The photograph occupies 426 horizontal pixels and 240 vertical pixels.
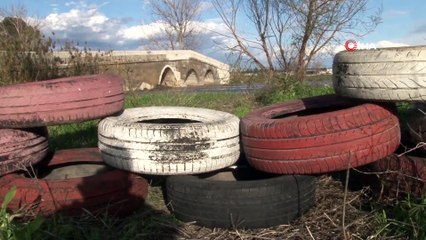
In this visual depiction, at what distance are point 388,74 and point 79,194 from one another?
250cm

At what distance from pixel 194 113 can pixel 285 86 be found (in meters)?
4.64

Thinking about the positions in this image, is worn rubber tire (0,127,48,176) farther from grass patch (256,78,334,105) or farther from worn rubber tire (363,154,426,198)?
grass patch (256,78,334,105)

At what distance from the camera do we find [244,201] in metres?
3.28

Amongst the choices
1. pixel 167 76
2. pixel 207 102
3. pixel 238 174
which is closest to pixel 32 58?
pixel 207 102

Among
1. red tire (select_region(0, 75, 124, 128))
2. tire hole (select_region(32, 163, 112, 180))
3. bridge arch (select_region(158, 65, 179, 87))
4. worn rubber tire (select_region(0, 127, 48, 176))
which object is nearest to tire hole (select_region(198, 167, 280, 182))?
tire hole (select_region(32, 163, 112, 180))

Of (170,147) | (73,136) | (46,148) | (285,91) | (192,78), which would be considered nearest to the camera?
(170,147)

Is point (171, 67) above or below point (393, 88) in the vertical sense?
below

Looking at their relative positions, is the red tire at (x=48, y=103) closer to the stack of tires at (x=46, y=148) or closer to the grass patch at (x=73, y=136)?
the stack of tires at (x=46, y=148)

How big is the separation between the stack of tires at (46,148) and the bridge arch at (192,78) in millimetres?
34640

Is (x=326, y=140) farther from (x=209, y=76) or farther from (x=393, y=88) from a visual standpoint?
(x=209, y=76)

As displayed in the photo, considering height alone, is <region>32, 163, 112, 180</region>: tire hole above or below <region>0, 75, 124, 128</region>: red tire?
below

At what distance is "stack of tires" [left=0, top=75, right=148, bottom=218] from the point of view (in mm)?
3486

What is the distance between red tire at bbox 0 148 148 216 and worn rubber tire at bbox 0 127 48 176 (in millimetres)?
173

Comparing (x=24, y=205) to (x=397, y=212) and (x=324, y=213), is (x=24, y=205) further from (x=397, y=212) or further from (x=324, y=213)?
(x=397, y=212)
